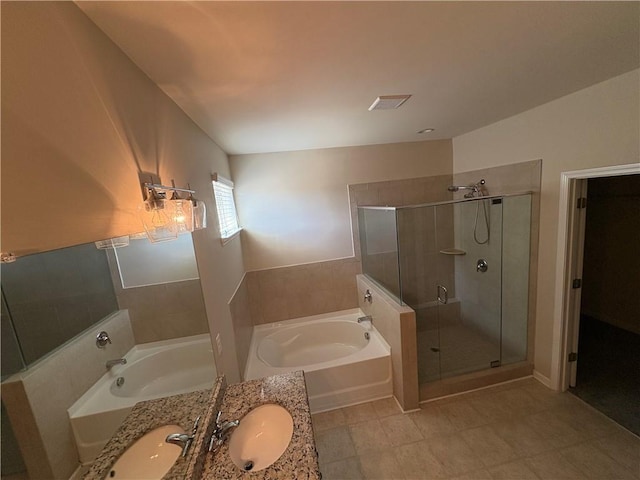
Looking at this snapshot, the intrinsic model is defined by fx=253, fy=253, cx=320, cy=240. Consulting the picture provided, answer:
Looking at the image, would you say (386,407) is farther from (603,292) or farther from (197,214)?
(603,292)

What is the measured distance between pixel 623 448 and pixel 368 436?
1798 mm

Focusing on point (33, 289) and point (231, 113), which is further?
point (231, 113)

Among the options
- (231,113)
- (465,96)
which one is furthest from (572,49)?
(231,113)

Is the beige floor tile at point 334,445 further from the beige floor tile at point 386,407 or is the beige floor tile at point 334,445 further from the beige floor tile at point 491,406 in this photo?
the beige floor tile at point 491,406

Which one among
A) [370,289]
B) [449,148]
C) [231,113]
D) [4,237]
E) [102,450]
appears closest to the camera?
[4,237]

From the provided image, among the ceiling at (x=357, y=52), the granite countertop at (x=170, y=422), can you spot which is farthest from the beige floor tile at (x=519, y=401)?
the ceiling at (x=357, y=52)

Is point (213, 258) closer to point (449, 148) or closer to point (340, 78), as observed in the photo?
point (340, 78)

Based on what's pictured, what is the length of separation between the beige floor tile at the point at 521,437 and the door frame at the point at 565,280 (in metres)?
0.68

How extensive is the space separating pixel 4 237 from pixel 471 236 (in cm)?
362

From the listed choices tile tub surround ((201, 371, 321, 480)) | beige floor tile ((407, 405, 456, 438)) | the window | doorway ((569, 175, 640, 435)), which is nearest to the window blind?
the window

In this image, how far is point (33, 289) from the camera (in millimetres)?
594

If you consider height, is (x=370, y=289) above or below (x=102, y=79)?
below

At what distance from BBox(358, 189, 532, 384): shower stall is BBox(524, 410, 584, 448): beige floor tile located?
21.3 inches

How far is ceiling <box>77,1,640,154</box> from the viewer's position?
2.90 ft
